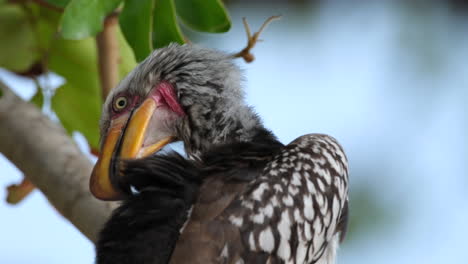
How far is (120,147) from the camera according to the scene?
271 cm

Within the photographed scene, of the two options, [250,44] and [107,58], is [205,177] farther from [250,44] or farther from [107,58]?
[107,58]

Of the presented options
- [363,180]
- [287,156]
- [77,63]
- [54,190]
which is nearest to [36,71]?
[77,63]

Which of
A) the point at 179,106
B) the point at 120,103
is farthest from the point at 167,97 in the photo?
the point at 120,103

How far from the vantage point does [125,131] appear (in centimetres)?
276

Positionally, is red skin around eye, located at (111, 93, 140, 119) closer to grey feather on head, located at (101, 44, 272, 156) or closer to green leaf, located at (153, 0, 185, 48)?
grey feather on head, located at (101, 44, 272, 156)

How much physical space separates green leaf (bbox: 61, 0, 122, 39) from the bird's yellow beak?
0.30 meters

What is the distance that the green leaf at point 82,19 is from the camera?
8.92 ft

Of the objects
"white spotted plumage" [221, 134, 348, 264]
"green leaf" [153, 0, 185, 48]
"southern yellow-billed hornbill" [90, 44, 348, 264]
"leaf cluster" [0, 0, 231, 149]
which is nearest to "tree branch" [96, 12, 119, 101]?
"leaf cluster" [0, 0, 231, 149]

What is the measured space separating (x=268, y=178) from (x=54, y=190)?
876mm

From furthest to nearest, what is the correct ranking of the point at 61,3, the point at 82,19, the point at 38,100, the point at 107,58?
the point at 38,100 → the point at 107,58 → the point at 61,3 → the point at 82,19

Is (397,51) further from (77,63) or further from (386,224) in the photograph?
(77,63)

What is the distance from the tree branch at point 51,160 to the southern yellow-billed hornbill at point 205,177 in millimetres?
258

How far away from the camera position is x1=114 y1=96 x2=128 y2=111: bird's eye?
288cm

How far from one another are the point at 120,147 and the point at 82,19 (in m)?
0.42
